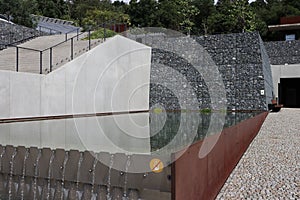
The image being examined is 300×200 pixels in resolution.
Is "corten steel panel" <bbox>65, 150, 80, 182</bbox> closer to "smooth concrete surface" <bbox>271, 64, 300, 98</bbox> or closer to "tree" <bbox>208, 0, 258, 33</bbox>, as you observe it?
"smooth concrete surface" <bbox>271, 64, 300, 98</bbox>

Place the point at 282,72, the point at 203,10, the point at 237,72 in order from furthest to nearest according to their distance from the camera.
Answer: the point at 203,10 < the point at 282,72 < the point at 237,72

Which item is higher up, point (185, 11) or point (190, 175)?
point (185, 11)

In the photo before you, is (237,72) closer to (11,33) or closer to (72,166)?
(11,33)

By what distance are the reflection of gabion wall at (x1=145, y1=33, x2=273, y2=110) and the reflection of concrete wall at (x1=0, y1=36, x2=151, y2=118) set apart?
1.81 metres

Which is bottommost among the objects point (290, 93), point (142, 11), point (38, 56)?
point (290, 93)

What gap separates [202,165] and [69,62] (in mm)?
9967

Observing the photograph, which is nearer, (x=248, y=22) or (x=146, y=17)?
(x=248, y=22)

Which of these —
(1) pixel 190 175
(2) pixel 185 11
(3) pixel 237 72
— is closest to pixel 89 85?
(3) pixel 237 72

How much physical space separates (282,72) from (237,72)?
6900mm

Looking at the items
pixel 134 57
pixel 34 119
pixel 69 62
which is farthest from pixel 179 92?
pixel 34 119

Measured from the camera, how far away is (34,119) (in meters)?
10.8

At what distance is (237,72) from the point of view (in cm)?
1759

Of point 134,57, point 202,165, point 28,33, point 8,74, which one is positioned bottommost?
point 202,165

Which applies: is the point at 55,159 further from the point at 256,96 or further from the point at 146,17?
the point at 146,17
